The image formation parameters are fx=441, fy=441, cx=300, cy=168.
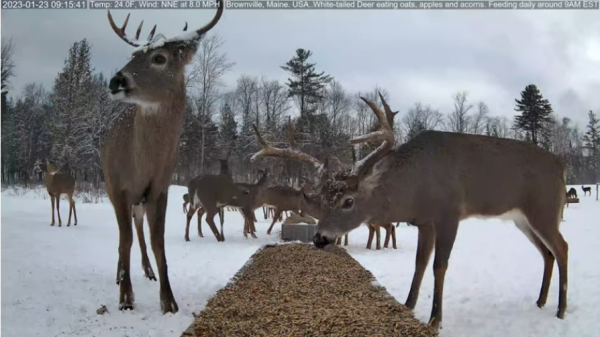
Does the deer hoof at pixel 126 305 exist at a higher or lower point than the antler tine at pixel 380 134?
lower

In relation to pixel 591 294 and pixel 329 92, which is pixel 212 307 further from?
pixel 329 92

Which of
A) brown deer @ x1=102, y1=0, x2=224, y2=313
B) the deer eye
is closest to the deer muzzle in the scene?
brown deer @ x1=102, y1=0, x2=224, y2=313

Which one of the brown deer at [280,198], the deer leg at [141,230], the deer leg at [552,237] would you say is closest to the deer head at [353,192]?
the deer leg at [552,237]

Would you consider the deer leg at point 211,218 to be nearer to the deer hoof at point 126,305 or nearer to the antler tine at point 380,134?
the deer hoof at point 126,305

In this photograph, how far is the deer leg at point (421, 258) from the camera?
15.4ft

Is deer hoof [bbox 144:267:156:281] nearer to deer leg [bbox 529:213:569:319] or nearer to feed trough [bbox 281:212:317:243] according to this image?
deer leg [bbox 529:213:569:319]

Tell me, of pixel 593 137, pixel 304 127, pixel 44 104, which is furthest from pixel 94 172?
pixel 593 137

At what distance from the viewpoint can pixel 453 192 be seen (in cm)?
459

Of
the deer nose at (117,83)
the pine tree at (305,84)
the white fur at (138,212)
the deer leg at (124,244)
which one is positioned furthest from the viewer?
the pine tree at (305,84)

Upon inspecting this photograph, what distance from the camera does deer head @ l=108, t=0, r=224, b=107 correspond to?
397 cm

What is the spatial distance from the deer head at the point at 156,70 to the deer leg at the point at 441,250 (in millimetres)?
3016

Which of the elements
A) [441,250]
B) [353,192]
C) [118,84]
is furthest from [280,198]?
[118,84]

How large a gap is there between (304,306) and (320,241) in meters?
0.66

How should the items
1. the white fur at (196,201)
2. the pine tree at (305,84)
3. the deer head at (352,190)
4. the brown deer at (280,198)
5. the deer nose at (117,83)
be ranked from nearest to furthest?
the deer nose at (117,83) < the deer head at (352,190) < the white fur at (196,201) < the brown deer at (280,198) < the pine tree at (305,84)
